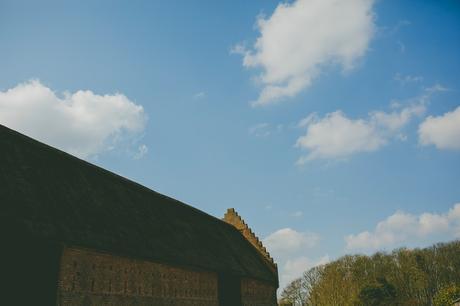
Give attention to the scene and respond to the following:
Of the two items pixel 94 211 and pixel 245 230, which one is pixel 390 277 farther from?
pixel 94 211

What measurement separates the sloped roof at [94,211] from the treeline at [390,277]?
31.1 meters

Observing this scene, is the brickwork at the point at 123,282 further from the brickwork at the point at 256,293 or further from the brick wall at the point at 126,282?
the brickwork at the point at 256,293

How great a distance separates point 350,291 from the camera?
177 feet

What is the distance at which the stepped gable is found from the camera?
35881mm

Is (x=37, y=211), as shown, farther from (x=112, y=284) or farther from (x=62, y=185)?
(x=112, y=284)

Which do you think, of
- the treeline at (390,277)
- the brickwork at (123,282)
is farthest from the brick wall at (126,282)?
the treeline at (390,277)

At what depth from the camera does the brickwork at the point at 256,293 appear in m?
27.6

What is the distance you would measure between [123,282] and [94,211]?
11.8 ft

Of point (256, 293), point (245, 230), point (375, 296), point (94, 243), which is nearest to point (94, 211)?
point (94, 243)

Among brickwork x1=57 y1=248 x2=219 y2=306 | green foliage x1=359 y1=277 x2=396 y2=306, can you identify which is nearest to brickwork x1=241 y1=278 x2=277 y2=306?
brickwork x1=57 y1=248 x2=219 y2=306

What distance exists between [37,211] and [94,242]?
258cm

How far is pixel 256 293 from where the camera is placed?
29.5 metres

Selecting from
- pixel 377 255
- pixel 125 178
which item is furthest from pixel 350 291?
pixel 125 178

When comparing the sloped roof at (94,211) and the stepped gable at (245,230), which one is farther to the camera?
the stepped gable at (245,230)
